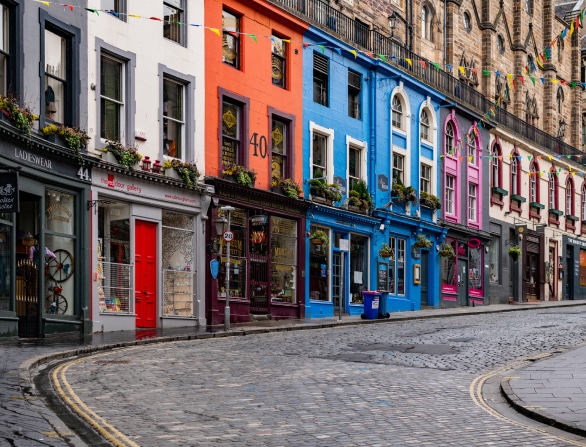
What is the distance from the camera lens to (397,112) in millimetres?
37875

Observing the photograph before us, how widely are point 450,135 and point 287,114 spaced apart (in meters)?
13.1

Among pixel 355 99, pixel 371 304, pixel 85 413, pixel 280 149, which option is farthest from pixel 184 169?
pixel 85 413

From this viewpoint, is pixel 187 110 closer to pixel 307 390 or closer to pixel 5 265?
pixel 5 265

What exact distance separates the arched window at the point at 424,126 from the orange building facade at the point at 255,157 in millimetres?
9209

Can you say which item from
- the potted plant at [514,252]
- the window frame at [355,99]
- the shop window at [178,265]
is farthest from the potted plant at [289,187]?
the potted plant at [514,252]

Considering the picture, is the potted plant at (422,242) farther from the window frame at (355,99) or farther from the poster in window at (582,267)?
the poster in window at (582,267)

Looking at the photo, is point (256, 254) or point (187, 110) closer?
point (187, 110)

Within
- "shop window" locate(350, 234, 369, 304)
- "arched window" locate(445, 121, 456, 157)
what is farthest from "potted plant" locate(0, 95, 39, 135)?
"arched window" locate(445, 121, 456, 157)

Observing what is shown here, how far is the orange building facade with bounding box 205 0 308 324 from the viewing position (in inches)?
1091

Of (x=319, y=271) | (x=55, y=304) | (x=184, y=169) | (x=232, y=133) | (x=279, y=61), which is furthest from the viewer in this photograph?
(x=319, y=271)

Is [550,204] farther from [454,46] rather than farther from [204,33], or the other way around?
[204,33]

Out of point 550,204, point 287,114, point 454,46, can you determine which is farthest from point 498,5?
point 287,114

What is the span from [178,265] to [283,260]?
197 inches

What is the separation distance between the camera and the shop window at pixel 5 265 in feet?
65.6
